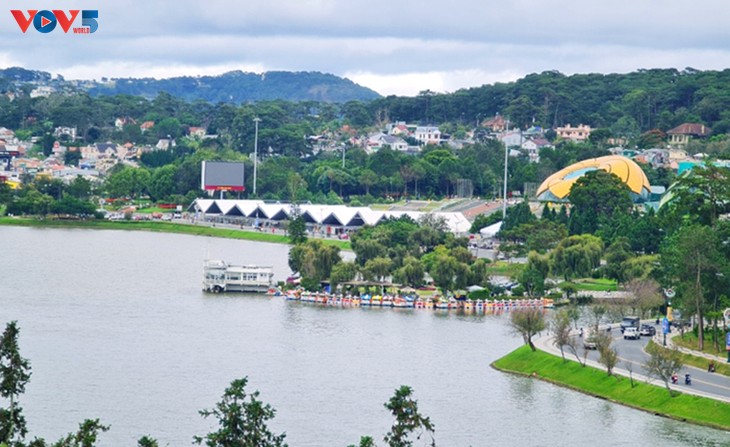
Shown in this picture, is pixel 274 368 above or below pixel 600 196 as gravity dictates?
below

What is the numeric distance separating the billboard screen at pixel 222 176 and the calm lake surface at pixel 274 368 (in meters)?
33.0

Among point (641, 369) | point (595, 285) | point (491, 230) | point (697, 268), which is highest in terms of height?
point (491, 230)

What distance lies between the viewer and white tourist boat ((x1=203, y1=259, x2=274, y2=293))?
60.8 metres

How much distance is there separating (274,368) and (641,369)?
9286 mm

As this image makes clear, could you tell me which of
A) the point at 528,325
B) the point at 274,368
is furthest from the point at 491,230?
the point at 274,368

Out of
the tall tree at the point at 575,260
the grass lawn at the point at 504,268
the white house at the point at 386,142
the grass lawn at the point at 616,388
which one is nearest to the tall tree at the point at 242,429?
the grass lawn at the point at 616,388

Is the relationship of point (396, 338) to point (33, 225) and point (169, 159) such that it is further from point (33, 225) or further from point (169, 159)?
point (169, 159)

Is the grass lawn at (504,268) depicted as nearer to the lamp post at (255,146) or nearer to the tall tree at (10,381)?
the lamp post at (255,146)

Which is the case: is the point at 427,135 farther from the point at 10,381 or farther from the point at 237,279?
the point at 10,381

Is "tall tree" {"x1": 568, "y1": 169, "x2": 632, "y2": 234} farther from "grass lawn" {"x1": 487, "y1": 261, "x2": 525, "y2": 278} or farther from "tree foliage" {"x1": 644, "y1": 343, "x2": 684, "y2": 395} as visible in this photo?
"tree foliage" {"x1": 644, "y1": 343, "x2": 684, "y2": 395}

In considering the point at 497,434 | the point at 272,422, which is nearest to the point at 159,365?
the point at 272,422

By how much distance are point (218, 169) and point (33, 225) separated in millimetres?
13661

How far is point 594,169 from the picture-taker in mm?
85438

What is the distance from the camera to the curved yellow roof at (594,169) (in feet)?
279
